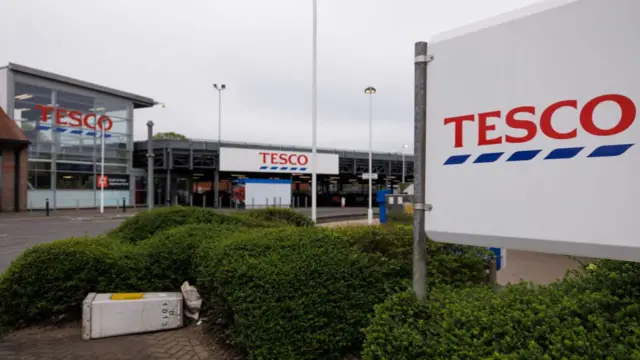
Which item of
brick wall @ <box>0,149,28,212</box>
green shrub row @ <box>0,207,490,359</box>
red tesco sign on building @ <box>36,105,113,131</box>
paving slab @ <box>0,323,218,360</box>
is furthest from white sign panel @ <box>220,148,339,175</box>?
paving slab @ <box>0,323,218,360</box>

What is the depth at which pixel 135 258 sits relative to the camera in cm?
602

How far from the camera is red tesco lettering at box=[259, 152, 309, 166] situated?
3628 centimetres

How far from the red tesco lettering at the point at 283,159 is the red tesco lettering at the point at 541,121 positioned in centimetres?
3411

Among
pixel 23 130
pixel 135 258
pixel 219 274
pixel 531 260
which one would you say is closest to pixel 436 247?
pixel 219 274

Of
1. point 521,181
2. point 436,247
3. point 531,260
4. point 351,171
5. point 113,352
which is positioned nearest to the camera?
point 521,181

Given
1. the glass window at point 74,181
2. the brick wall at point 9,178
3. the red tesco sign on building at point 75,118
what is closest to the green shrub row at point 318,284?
the brick wall at point 9,178

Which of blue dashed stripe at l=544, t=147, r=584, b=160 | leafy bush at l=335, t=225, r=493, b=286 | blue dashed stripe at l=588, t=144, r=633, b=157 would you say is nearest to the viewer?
blue dashed stripe at l=588, t=144, r=633, b=157

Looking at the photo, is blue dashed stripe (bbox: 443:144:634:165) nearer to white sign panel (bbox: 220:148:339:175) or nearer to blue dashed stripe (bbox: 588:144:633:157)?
blue dashed stripe (bbox: 588:144:633:157)

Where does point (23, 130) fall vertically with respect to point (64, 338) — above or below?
above

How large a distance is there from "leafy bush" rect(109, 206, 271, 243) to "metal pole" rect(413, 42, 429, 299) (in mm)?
5334

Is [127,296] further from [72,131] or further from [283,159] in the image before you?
[72,131]

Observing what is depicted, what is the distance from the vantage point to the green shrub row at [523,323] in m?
1.86

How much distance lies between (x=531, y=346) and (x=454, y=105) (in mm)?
1329

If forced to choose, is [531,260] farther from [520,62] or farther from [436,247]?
[520,62]
